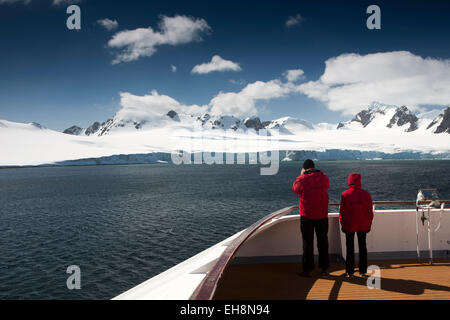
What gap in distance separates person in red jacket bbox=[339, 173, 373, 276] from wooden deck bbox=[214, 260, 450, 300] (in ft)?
1.08

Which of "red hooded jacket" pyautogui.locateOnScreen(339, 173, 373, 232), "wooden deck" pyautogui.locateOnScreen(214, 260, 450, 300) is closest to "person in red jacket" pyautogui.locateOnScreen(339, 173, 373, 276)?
"red hooded jacket" pyautogui.locateOnScreen(339, 173, 373, 232)

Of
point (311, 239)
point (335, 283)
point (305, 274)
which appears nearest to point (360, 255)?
point (335, 283)

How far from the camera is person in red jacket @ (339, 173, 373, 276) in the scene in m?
5.24

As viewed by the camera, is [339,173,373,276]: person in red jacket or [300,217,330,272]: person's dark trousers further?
[300,217,330,272]: person's dark trousers

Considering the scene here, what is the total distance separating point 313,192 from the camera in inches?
207

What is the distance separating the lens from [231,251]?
11.6ft

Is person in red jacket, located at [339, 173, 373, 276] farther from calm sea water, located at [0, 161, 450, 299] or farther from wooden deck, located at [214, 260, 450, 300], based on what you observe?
calm sea water, located at [0, 161, 450, 299]

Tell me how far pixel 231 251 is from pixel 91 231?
25.2 m

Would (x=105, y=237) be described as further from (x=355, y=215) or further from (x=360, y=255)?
(x=355, y=215)

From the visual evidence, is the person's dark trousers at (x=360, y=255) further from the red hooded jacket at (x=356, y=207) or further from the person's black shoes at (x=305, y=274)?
the person's black shoes at (x=305, y=274)

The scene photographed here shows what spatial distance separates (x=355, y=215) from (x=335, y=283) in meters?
1.18

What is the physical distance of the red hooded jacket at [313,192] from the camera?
524cm
